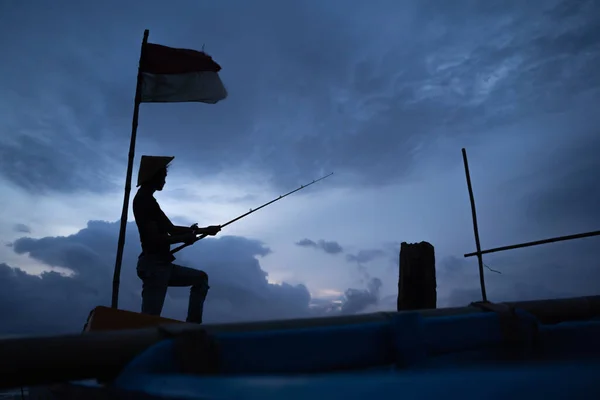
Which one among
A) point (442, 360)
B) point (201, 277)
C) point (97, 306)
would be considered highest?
point (201, 277)

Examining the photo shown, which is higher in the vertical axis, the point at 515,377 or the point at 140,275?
the point at 140,275

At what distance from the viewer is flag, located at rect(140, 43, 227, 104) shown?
630cm

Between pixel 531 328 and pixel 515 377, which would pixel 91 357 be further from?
pixel 531 328

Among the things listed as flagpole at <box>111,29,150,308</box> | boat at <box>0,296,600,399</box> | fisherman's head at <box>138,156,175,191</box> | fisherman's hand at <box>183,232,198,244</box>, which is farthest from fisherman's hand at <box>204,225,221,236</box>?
boat at <box>0,296,600,399</box>

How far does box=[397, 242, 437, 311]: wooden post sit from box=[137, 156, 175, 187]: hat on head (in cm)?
303

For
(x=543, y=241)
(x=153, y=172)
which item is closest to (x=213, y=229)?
(x=153, y=172)

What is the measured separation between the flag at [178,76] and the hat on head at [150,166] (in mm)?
1743

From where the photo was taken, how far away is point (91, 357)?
4.72ft

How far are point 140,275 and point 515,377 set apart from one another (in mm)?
4414

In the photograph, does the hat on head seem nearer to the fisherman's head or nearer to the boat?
the fisherman's head

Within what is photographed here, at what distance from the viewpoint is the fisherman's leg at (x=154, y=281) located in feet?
14.6

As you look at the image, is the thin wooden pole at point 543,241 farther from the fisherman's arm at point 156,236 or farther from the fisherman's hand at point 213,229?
the fisherman's arm at point 156,236

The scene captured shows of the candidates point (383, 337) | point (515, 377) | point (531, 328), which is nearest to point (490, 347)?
point (531, 328)

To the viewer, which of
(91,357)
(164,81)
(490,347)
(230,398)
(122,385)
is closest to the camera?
(230,398)
